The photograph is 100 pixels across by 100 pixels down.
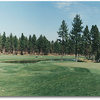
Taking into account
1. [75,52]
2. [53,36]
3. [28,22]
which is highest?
[28,22]

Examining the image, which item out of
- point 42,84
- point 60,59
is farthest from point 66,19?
point 60,59

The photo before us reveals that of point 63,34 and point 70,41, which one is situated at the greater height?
point 63,34

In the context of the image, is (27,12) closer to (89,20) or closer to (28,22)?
(28,22)

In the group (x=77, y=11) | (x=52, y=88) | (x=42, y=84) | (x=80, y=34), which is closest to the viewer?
(x=52, y=88)

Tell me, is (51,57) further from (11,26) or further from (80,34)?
(11,26)

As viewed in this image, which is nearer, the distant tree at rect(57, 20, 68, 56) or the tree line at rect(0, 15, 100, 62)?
the distant tree at rect(57, 20, 68, 56)

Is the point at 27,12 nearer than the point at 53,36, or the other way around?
the point at 27,12

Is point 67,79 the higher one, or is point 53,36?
point 53,36

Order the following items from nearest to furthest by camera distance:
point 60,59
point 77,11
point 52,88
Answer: point 52,88 → point 77,11 → point 60,59

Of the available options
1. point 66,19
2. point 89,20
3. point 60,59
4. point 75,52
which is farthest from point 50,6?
point 60,59

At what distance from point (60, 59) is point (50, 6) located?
20.5 ft

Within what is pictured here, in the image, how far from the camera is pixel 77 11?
935 cm

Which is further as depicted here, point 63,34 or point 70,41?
point 70,41

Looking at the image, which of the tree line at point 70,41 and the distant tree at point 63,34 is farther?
the tree line at point 70,41
